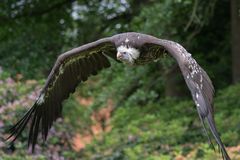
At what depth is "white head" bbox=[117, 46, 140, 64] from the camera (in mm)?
5859

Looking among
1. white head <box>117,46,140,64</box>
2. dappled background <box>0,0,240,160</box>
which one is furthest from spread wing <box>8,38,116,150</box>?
dappled background <box>0,0,240,160</box>

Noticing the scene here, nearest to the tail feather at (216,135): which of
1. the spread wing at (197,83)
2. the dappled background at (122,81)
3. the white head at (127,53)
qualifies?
the spread wing at (197,83)

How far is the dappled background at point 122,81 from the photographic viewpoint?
27.8 ft

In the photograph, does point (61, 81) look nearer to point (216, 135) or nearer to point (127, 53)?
point (127, 53)

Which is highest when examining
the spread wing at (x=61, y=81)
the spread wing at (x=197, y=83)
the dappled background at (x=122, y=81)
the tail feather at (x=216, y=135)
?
the spread wing at (x=197, y=83)

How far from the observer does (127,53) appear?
231 inches

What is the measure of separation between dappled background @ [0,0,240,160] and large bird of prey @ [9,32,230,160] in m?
1.04

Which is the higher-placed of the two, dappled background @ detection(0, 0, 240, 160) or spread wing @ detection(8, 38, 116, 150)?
spread wing @ detection(8, 38, 116, 150)

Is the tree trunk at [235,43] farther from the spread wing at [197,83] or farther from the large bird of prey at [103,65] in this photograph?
the spread wing at [197,83]

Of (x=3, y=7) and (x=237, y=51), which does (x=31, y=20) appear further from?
(x=237, y=51)

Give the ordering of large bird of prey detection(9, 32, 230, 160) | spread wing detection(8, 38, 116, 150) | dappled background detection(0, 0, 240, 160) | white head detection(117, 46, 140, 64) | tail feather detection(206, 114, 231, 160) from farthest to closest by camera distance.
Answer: dappled background detection(0, 0, 240, 160), spread wing detection(8, 38, 116, 150), white head detection(117, 46, 140, 64), large bird of prey detection(9, 32, 230, 160), tail feather detection(206, 114, 231, 160)

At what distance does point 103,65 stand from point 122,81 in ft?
10.2

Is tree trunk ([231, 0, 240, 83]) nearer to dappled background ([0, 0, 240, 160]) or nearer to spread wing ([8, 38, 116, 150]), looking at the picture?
dappled background ([0, 0, 240, 160])

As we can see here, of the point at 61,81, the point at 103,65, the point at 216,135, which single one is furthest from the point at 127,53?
the point at 216,135
